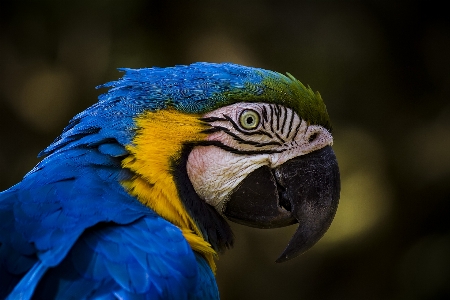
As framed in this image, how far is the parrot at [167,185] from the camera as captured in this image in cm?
122

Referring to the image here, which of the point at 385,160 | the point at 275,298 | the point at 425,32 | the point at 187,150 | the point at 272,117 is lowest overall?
the point at 275,298

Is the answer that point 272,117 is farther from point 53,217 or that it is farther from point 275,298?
point 275,298

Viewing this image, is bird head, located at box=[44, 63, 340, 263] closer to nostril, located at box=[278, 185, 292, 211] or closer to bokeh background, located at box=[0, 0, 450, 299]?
nostril, located at box=[278, 185, 292, 211]

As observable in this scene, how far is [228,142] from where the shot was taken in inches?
63.7

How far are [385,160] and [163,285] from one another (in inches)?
121

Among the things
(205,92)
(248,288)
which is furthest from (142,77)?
(248,288)

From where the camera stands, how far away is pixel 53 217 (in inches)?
50.8

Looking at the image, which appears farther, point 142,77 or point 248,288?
point 248,288

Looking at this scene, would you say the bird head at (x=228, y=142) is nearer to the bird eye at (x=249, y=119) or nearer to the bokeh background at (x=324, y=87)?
the bird eye at (x=249, y=119)

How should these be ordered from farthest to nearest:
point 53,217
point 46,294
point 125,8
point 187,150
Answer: point 125,8 → point 187,150 → point 53,217 → point 46,294

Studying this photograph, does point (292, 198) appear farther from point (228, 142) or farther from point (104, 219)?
point (104, 219)

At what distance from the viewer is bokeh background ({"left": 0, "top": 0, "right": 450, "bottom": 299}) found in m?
3.86

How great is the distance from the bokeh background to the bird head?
90.9 inches

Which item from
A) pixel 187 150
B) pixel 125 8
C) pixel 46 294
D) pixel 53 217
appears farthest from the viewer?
pixel 125 8
